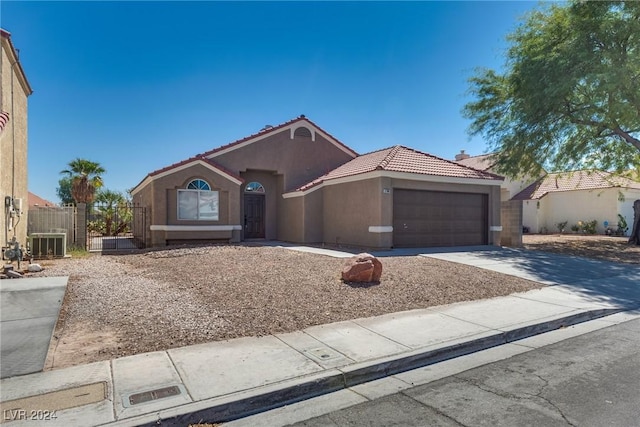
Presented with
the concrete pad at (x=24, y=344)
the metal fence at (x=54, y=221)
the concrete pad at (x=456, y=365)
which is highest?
→ the metal fence at (x=54, y=221)

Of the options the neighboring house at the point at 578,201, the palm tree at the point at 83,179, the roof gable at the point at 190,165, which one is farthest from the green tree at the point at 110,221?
the neighboring house at the point at 578,201

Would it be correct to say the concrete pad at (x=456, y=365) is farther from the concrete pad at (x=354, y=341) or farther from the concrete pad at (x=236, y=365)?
the concrete pad at (x=236, y=365)

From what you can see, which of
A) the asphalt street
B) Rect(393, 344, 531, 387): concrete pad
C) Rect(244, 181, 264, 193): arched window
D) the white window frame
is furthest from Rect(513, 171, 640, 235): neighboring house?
the asphalt street

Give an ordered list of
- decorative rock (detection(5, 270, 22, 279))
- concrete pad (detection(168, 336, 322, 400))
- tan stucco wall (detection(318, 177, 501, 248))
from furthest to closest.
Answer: tan stucco wall (detection(318, 177, 501, 248)), decorative rock (detection(5, 270, 22, 279)), concrete pad (detection(168, 336, 322, 400))

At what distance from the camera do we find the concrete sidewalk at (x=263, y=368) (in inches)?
146

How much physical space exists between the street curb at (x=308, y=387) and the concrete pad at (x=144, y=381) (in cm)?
16

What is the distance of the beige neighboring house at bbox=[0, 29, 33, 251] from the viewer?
11570 mm

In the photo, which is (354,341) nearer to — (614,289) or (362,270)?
(362,270)

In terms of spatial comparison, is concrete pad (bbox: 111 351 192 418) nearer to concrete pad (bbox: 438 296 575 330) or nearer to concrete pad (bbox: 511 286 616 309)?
concrete pad (bbox: 438 296 575 330)

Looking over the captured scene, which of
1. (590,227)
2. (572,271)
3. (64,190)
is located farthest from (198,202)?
(64,190)

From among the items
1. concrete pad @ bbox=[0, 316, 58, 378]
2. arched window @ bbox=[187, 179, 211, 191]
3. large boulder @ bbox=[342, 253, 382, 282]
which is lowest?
concrete pad @ bbox=[0, 316, 58, 378]

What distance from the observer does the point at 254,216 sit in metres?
21.5

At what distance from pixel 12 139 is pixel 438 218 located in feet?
53.2

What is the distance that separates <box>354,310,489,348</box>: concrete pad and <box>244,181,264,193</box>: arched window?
1532 cm
